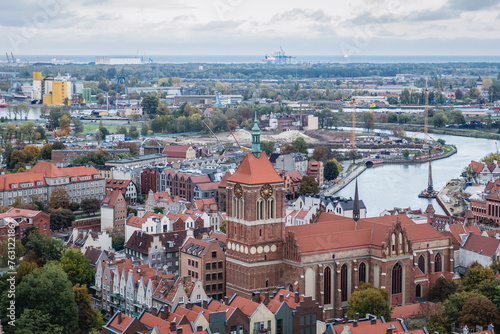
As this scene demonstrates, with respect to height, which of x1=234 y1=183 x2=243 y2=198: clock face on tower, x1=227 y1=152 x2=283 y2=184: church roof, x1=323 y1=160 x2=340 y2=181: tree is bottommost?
x1=323 y1=160 x2=340 y2=181: tree

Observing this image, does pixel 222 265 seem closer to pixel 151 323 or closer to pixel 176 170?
pixel 151 323

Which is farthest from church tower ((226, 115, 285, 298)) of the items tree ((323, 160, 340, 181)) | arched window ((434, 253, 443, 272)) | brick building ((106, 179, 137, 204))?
tree ((323, 160, 340, 181))

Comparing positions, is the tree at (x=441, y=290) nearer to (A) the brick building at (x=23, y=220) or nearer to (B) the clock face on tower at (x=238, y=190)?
(B) the clock face on tower at (x=238, y=190)

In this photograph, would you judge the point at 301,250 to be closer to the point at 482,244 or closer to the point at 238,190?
the point at 238,190

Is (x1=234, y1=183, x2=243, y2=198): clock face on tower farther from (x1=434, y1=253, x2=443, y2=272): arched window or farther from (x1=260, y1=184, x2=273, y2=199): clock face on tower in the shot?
(x1=434, y1=253, x2=443, y2=272): arched window

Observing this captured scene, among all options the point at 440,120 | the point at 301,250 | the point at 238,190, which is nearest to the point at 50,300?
the point at 238,190

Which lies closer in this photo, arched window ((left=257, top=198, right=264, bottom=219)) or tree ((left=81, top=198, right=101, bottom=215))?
arched window ((left=257, top=198, right=264, bottom=219))
